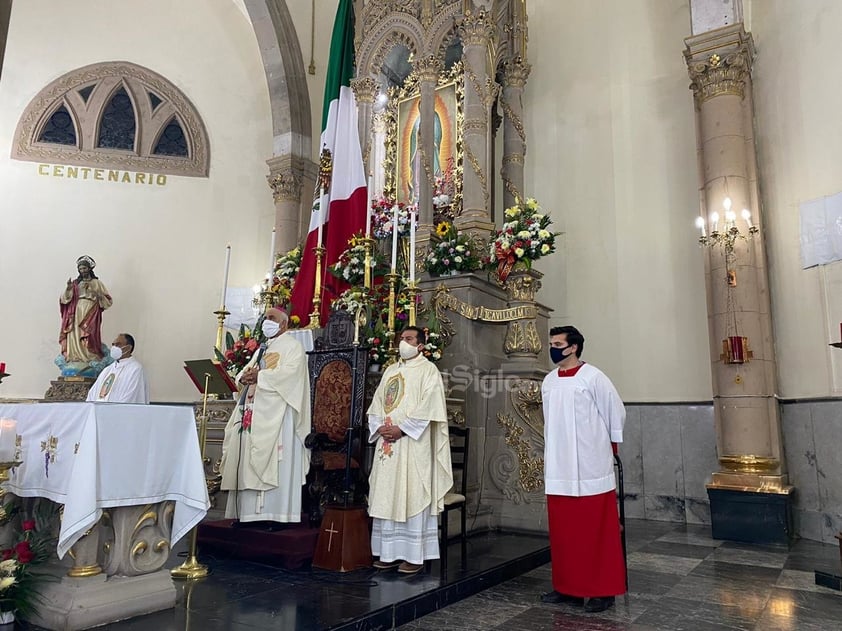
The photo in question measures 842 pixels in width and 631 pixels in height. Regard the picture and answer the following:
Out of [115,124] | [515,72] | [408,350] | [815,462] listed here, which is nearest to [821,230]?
[815,462]

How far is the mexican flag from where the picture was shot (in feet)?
24.2

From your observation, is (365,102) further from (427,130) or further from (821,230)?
(821,230)

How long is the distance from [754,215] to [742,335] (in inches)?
52.6

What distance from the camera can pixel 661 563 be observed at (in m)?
5.21

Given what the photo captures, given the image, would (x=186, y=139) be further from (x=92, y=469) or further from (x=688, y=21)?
(x=92, y=469)

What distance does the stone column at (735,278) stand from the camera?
21.6 ft

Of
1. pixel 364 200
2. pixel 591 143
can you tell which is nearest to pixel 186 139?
pixel 364 200

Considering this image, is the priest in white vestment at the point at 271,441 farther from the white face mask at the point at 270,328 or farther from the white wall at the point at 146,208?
the white wall at the point at 146,208

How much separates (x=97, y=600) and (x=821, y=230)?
23.3ft

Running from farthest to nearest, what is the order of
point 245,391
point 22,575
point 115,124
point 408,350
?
point 115,124 < point 245,391 < point 408,350 < point 22,575

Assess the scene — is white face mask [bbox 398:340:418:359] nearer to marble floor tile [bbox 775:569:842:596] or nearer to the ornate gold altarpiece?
the ornate gold altarpiece

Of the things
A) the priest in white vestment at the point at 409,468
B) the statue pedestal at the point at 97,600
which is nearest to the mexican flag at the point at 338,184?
the priest in white vestment at the point at 409,468

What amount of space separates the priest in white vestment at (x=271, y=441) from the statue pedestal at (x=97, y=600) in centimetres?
122

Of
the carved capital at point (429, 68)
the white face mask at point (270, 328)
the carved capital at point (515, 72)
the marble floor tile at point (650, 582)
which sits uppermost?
the carved capital at point (515, 72)
